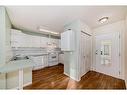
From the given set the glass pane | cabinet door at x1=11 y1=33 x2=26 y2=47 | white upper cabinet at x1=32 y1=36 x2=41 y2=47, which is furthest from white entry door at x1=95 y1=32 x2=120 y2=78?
cabinet door at x1=11 y1=33 x2=26 y2=47

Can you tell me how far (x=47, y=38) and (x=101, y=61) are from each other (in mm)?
3220

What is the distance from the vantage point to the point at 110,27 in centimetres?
339

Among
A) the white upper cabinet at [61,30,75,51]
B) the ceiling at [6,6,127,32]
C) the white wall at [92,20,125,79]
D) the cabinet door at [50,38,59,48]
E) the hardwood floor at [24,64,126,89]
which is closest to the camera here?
the ceiling at [6,6,127,32]

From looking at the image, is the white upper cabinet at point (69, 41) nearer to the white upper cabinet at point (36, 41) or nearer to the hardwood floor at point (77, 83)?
the hardwood floor at point (77, 83)

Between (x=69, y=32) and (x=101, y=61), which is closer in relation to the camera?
(x=69, y=32)

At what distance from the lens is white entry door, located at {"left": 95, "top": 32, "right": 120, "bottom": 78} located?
10.3 feet

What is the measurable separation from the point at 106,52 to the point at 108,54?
0.37 ft

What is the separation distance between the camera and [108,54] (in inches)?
134

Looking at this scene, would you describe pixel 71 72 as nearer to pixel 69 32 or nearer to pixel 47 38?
pixel 69 32

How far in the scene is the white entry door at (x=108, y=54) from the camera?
315 cm

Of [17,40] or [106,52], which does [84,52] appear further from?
[17,40]

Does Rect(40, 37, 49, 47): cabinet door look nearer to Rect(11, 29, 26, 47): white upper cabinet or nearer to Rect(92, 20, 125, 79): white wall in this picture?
Rect(11, 29, 26, 47): white upper cabinet

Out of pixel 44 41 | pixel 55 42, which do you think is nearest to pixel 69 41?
pixel 44 41
